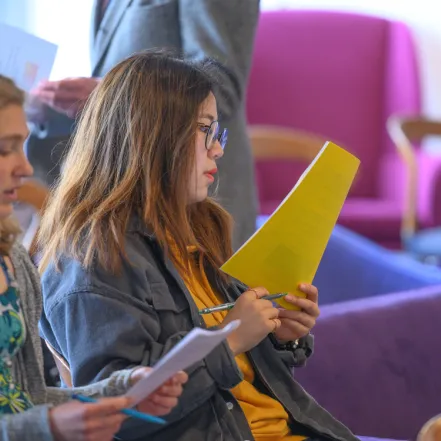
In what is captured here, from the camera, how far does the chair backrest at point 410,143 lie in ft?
13.9

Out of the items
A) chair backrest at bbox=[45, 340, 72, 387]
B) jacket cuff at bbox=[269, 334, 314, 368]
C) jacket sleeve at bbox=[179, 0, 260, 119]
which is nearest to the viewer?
chair backrest at bbox=[45, 340, 72, 387]

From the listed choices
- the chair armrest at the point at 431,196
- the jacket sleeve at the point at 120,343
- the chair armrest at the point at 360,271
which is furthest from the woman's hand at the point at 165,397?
the chair armrest at the point at 431,196

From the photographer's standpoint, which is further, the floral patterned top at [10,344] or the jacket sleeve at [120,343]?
the jacket sleeve at [120,343]

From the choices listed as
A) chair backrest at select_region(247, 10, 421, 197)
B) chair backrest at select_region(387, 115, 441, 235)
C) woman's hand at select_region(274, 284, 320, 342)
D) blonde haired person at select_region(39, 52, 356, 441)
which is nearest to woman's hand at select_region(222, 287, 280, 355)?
blonde haired person at select_region(39, 52, 356, 441)

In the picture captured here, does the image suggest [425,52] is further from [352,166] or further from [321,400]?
[352,166]

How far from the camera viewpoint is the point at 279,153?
4133mm

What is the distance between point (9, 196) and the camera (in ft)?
3.24

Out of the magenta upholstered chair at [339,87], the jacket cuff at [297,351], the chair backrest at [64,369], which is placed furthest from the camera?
the magenta upholstered chair at [339,87]

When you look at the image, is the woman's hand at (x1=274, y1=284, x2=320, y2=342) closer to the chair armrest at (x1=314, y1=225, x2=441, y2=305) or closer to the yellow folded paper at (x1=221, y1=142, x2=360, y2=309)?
the yellow folded paper at (x1=221, y1=142, x2=360, y2=309)

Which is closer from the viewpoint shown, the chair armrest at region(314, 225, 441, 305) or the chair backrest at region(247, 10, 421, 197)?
the chair armrest at region(314, 225, 441, 305)

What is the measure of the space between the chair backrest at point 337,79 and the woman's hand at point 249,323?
351 centimetres

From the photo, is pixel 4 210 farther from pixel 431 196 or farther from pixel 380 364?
pixel 431 196

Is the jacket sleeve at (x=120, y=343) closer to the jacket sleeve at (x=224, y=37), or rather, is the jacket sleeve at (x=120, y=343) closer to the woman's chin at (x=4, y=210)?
the woman's chin at (x=4, y=210)

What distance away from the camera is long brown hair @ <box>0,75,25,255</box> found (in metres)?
1.01
